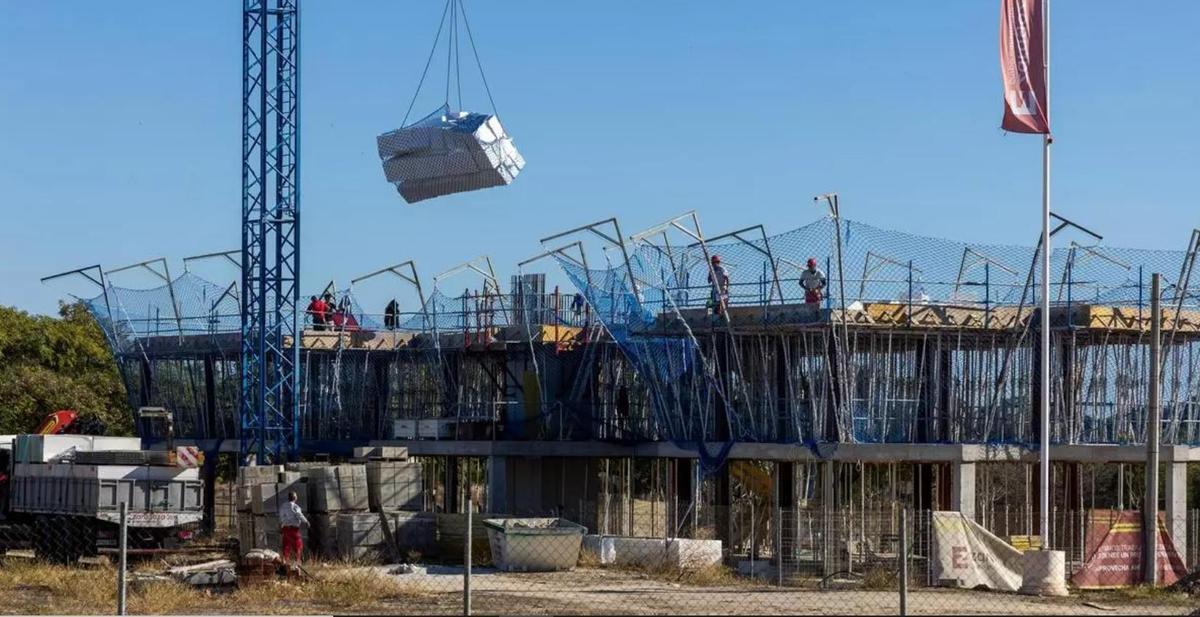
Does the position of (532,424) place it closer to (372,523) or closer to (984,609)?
(372,523)

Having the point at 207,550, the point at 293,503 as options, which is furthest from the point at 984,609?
the point at 207,550

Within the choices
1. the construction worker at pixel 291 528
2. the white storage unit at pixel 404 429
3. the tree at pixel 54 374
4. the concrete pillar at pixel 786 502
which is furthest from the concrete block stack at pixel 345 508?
the tree at pixel 54 374

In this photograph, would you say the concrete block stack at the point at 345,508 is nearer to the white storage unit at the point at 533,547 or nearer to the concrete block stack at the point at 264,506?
the concrete block stack at the point at 264,506

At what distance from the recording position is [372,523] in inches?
1497

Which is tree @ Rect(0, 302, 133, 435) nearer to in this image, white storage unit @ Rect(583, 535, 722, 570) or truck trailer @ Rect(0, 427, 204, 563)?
truck trailer @ Rect(0, 427, 204, 563)

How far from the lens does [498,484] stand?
46156 mm

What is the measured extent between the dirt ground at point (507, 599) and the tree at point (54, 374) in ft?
128

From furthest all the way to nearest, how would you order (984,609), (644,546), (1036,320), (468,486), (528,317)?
(468,486)
(528,317)
(1036,320)
(644,546)
(984,609)

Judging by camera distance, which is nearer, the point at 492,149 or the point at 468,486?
the point at 492,149

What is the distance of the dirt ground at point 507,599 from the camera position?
2594 cm

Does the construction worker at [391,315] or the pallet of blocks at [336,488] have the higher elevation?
the construction worker at [391,315]

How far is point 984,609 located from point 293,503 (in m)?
14.4

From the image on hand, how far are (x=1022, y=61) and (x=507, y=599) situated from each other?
39.1ft

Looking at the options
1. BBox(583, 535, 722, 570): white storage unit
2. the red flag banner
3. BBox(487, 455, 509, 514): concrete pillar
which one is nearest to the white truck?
BBox(583, 535, 722, 570): white storage unit
